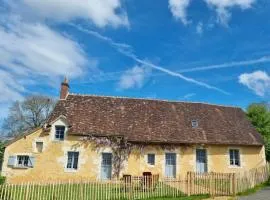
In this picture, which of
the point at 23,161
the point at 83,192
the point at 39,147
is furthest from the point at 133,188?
the point at 23,161

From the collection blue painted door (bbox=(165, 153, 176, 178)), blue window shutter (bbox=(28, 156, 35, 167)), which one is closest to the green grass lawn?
blue painted door (bbox=(165, 153, 176, 178))

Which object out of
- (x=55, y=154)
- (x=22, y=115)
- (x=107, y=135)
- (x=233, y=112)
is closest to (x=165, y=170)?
(x=107, y=135)

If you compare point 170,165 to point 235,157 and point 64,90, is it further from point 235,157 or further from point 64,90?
point 64,90

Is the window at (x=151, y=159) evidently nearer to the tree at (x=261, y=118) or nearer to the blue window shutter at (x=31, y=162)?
the blue window shutter at (x=31, y=162)

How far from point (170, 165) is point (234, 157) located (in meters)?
5.45

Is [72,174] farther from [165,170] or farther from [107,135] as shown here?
[165,170]

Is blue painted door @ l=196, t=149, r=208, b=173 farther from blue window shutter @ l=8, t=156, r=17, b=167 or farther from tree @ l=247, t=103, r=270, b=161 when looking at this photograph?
tree @ l=247, t=103, r=270, b=161

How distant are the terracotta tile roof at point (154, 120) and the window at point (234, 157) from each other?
2.86 ft

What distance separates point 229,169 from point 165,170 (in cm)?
521

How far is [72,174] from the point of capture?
64.6ft

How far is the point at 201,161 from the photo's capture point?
70.4ft

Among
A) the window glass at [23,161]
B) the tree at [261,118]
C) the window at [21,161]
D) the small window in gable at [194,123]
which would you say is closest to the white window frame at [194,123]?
the small window in gable at [194,123]

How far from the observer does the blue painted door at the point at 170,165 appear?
20.7 meters

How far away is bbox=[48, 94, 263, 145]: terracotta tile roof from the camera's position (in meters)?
21.1
